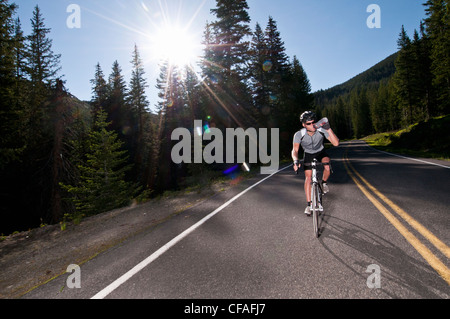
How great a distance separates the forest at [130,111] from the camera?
13.7 metres

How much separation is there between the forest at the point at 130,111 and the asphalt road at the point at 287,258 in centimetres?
432

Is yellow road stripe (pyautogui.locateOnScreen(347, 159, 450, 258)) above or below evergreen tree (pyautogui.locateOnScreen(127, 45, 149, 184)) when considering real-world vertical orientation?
below

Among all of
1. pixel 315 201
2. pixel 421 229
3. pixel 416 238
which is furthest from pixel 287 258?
pixel 421 229

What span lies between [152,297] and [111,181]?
14660 mm

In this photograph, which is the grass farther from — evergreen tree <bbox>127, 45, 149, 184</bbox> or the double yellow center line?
evergreen tree <bbox>127, 45, 149, 184</bbox>

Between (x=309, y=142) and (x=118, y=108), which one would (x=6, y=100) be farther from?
(x=118, y=108)

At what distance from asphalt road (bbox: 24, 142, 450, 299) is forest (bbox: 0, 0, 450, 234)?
432cm

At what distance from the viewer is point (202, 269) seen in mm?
2914

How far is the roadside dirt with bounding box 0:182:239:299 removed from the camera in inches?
128

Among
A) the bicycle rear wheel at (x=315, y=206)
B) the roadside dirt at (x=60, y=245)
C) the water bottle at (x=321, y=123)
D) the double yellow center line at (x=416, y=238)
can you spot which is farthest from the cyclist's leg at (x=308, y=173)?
Result: the roadside dirt at (x=60, y=245)

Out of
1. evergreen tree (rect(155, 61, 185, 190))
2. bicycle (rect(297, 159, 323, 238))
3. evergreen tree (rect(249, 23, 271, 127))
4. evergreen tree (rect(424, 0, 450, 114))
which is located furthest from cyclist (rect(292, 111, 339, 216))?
evergreen tree (rect(424, 0, 450, 114))

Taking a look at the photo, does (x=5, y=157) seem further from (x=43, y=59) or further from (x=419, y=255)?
(x=43, y=59)

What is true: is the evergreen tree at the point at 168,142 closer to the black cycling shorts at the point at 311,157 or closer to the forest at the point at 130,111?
the forest at the point at 130,111
